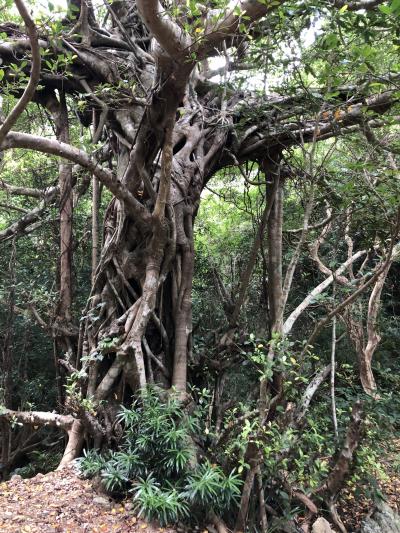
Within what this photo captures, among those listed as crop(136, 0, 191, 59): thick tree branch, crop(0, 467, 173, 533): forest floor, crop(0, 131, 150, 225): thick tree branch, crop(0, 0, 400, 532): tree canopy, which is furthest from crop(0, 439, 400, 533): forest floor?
crop(136, 0, 191, 59): thick tree branch

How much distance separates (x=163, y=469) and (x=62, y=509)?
720mm

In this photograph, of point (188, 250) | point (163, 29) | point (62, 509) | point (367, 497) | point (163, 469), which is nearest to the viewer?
point (163, 29)

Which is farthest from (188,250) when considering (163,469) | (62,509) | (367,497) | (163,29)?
(367,497)

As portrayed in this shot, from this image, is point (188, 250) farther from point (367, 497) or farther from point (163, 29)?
point (367, 497)

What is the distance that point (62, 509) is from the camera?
114 inches

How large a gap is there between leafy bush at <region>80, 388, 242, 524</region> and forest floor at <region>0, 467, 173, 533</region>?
4.1 inches

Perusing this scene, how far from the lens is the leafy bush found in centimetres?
279

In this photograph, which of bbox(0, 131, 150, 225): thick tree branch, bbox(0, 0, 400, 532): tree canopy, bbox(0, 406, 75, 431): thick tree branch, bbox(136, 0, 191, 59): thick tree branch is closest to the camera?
bbox(136, 0, 191, 59): thick tree branch

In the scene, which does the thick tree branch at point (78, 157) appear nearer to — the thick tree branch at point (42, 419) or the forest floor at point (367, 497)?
the thick tree branch at point (42, 419)

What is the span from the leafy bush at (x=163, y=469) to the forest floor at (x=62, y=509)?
10 cm

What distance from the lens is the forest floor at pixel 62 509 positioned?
2.71m

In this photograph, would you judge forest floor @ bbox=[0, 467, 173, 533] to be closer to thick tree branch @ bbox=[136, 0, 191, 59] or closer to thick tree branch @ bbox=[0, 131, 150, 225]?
thick tree branch @ bbox=[0, 131, 150, 225]

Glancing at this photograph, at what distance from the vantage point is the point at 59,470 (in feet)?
11.0

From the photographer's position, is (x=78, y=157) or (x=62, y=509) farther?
(x=78, y=157)
